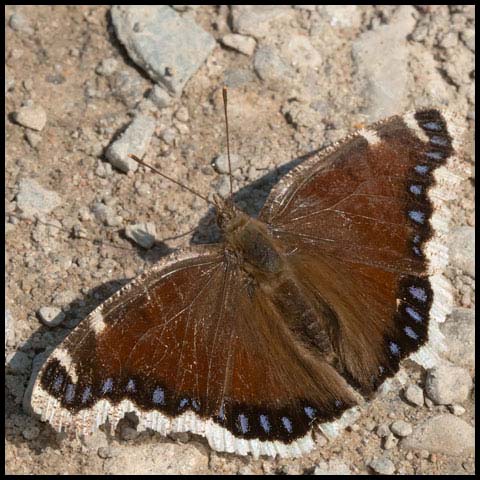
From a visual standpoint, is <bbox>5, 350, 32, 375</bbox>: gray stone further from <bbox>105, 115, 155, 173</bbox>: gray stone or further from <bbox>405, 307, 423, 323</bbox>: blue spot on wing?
<bbox>405, 307, 423, 323</bbox>: blue spot on wing

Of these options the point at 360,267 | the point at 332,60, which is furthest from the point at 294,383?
the point at 332,60

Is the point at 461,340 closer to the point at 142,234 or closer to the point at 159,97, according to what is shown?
the point at 142,234

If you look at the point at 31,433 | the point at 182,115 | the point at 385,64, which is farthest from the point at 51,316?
the point at 385,64

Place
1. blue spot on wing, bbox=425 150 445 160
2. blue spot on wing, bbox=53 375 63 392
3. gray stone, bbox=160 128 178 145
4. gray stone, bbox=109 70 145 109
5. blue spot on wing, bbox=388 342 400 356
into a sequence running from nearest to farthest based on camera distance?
1. blue spot on wing, bbox=53 375 63 392
2. blue spot on wing, bbox=388 342 400 356
3. blue spot on wing, bbox=425 150 445 160
4. gray stone, bbox=160 128 178 145
5. gray stone, bbox=109 70 145 109

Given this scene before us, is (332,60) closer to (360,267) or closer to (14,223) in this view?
(360,267)

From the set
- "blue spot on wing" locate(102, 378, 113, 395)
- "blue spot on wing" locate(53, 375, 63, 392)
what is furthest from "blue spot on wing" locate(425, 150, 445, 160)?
"blue spot on wing" locate(53, 375, 63, 392)

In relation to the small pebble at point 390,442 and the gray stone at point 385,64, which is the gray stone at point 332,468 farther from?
the gray stone at point 385,64
